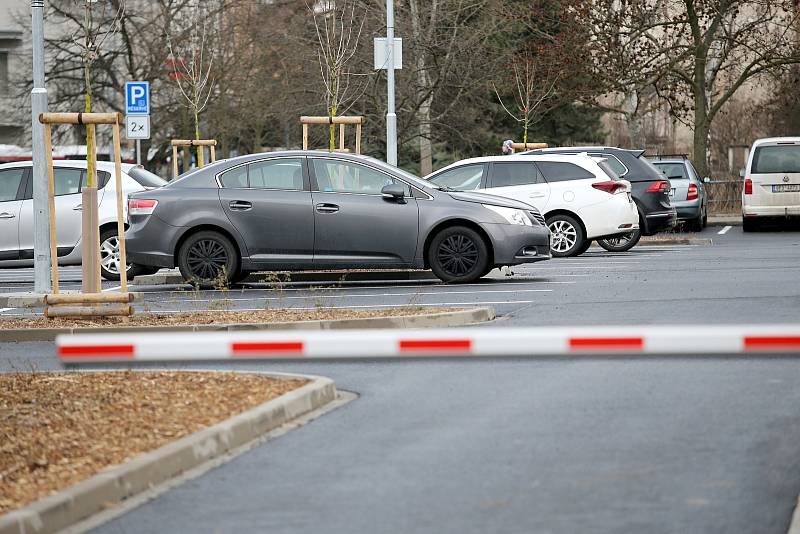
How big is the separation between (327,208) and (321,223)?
187mm

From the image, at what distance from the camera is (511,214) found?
723 inches

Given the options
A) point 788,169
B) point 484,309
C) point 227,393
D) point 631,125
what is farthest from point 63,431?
point 631,125

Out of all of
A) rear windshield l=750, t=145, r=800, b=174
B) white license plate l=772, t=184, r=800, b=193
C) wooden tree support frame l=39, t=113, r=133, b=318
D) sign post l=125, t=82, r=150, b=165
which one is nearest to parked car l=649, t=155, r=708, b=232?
rear windshield l=750, t=145, r=800, b=174

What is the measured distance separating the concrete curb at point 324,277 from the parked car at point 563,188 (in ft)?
13.2

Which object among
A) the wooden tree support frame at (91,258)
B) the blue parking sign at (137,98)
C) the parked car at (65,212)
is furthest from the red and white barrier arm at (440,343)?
the blue parking sign at (137,98)

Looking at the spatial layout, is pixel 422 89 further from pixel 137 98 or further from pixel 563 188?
pixel 563 188

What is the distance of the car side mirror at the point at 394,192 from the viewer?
18.2 meters

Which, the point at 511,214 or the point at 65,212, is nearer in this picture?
the point at 511,214

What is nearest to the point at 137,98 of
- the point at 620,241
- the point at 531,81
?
the point at 620,241

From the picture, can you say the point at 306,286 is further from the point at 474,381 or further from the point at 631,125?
the point at 631,125

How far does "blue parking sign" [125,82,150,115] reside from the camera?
94.6ft

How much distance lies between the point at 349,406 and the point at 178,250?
9592mm

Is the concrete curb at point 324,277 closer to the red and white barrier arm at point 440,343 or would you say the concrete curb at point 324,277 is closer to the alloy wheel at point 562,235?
the alloy wheel at point 562,235

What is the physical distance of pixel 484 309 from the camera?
1411cm
